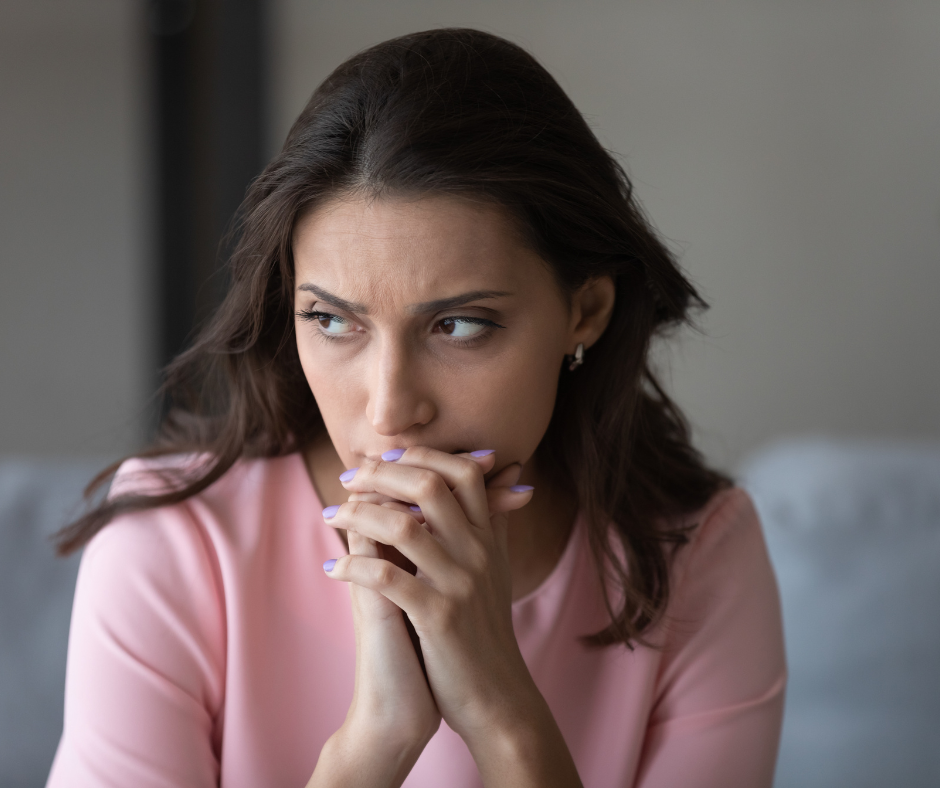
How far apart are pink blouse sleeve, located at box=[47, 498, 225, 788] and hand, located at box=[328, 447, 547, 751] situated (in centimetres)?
29

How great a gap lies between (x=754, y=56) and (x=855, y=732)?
7.04 ft

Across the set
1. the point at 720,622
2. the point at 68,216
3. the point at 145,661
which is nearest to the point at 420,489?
the point at 145,661

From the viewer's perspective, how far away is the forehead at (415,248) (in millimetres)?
1009

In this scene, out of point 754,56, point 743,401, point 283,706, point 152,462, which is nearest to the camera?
point 283,706

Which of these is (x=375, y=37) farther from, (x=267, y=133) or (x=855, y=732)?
(x=855, y=732)

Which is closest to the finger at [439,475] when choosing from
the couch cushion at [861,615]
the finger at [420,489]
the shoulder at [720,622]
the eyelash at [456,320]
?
the finger at [420,489]

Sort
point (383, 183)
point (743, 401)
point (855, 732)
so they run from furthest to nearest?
point (743, 401) → point (855, 732) → point (383, 183)

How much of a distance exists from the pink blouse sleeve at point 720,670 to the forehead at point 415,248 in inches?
24.6

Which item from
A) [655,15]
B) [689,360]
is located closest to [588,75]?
[655,15]

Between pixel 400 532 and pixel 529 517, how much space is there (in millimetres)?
443

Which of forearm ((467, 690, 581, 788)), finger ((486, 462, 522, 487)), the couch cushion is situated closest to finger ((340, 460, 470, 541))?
finger ((486, 462, 522, 487))

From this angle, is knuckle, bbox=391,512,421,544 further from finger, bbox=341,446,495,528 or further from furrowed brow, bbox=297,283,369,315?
furrowed brow, bbox=297,283,369,315

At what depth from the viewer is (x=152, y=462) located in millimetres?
1359

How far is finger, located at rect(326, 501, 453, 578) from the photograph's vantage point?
3.32 feet
